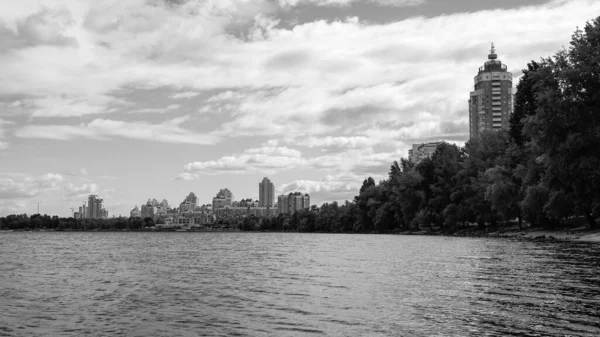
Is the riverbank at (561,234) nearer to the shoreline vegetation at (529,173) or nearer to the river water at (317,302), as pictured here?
the shoreline vegetation at (529,173)

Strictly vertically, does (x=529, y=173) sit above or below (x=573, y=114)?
below

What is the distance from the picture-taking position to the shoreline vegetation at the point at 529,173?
2295 inches

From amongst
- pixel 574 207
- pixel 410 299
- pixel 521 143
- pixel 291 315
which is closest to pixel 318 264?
pixel 410 299

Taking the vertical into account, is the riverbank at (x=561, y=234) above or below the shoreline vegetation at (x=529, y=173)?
below

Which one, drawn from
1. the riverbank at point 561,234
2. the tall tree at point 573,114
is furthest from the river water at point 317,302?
the riverbank at point 561,234

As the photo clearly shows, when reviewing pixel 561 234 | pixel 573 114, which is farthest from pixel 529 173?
pixel 573 114

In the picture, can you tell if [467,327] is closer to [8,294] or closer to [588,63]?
[8,294]

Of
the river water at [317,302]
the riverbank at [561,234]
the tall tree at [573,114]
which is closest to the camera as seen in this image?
the river water at [317,302]

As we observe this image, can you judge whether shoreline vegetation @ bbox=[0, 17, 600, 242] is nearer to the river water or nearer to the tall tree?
the tall tree

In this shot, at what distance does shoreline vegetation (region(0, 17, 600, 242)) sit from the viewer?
191ft

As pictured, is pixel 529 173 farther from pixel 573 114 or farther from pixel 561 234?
pixel 573 114

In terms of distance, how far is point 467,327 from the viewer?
16812mm

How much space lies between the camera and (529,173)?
250ft

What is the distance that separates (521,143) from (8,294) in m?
83.5
